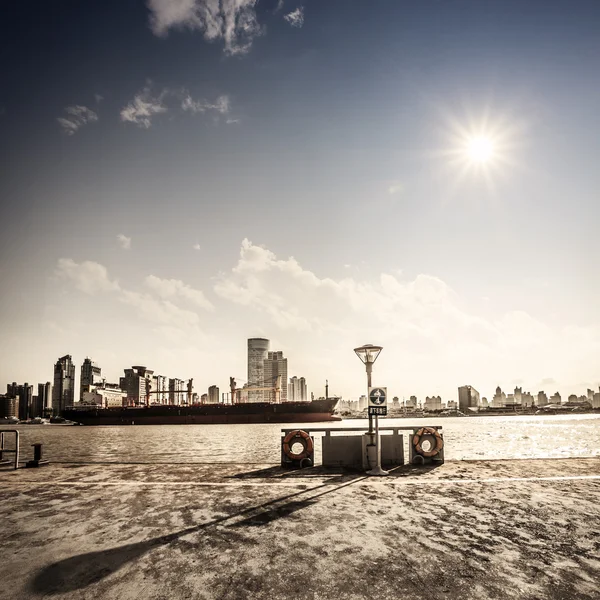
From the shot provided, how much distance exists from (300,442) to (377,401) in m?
2.79

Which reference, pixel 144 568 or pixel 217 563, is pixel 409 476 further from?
pixel 144 568

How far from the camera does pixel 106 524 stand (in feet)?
20.2

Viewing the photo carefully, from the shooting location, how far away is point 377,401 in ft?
35.1

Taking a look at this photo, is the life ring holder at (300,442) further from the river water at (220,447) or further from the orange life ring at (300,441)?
the river water at (220,447)

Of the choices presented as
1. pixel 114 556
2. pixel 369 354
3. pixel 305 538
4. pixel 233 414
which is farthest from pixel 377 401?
pixel 233 414

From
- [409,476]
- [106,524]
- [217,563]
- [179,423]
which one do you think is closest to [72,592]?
[217,563]

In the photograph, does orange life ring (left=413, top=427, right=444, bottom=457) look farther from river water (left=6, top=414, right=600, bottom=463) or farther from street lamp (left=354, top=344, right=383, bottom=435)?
river water (left=6, top=414, right=600, bottom=463)

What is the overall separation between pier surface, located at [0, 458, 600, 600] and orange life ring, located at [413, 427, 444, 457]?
6.17ft

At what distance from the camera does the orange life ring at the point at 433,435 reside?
11438 mm

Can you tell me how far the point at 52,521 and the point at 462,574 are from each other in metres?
6.64

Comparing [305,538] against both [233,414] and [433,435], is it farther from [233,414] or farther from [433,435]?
[233,414]

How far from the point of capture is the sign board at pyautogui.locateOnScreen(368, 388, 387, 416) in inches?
416

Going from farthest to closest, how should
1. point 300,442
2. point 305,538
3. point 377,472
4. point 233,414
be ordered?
point 233,414
point 300,442
point 377,472
point 305,538

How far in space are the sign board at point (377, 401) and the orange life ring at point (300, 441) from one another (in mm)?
2370
